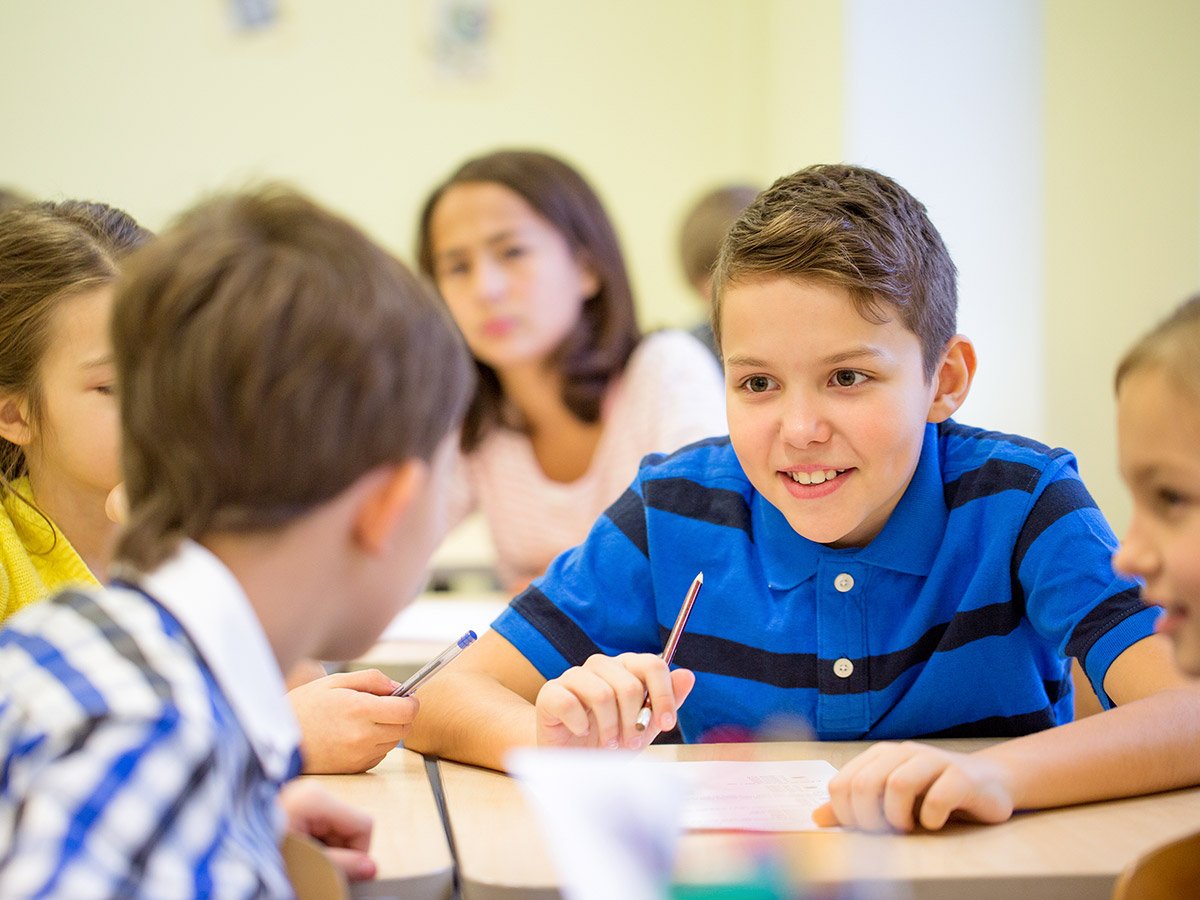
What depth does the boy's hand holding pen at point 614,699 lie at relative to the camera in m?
1.00

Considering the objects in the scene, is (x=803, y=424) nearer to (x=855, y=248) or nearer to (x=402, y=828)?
(x=855, y=248)

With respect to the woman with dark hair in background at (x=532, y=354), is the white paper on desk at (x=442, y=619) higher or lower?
lower

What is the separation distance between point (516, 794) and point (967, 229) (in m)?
2.22

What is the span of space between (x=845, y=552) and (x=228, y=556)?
0.68 m

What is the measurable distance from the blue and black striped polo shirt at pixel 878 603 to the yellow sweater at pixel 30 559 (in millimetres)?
451

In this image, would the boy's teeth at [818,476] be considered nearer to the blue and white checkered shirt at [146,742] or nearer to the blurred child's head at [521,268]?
the blue and white checkered shirt at [146,742]

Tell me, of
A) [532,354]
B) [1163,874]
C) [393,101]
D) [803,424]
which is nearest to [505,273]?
[532,354]

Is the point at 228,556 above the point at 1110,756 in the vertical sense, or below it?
above

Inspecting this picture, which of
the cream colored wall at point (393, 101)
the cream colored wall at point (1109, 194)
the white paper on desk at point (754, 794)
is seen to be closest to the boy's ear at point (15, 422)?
the white paper on desk at point (754, 794)

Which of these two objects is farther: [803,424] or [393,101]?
[393,101]

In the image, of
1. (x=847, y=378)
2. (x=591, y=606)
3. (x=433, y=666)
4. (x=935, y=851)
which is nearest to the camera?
(x=935, y=851)

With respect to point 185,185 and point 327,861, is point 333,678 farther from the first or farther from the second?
point 185,185

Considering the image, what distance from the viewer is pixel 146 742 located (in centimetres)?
64

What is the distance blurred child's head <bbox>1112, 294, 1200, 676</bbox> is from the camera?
790mm
